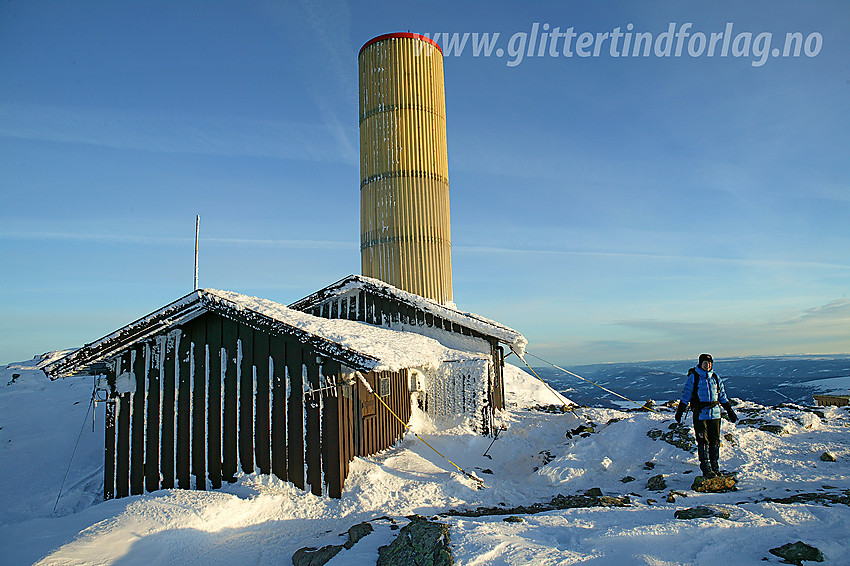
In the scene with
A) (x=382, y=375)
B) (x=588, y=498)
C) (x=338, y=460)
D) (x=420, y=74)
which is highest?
(x=420, y=74)

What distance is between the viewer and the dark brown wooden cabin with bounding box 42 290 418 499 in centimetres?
877

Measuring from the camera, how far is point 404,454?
11172 mm

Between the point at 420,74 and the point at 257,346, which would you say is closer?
the point at 257,346

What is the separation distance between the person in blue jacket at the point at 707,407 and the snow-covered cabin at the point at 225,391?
17.6ft

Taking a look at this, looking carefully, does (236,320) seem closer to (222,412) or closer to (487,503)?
(222,412)

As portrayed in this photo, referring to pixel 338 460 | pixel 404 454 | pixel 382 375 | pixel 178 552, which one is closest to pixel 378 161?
pixel 382 375

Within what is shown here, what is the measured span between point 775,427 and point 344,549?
10.8 metres

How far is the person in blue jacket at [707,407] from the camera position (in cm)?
917

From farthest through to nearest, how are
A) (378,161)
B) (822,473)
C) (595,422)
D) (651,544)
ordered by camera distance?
(378,161) → (595,422) → (822,473) → (651,544)

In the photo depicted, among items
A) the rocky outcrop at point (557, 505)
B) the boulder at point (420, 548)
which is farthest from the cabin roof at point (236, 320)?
the boulder at point (420, 548)

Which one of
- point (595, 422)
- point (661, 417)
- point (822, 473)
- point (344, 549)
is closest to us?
point (344, 549)

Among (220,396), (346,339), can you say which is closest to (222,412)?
(220,396)

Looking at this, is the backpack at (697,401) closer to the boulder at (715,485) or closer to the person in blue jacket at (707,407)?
the person in blue jacket at (707,407)

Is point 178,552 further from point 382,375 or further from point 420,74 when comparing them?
point 420,74
